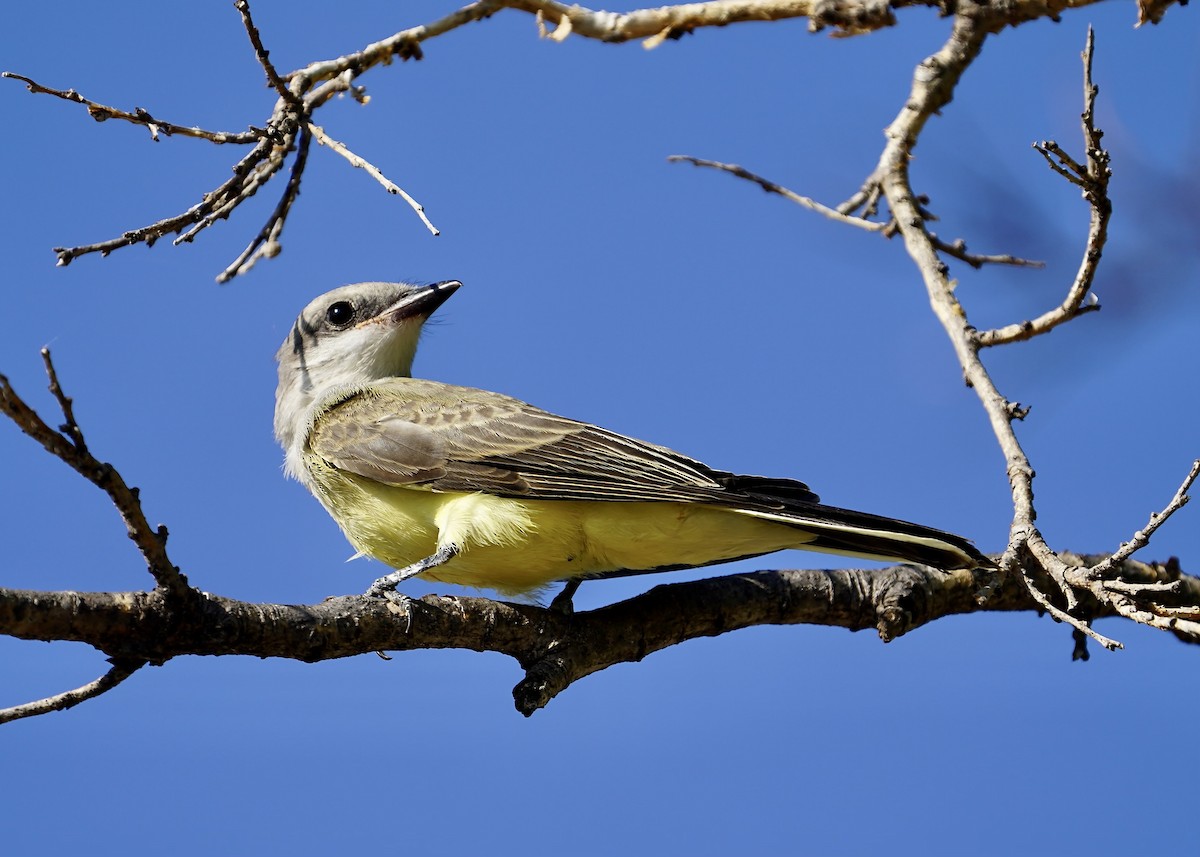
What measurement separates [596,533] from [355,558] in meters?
1.48

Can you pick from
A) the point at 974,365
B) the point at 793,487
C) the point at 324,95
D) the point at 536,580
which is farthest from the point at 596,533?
the point at 324,95

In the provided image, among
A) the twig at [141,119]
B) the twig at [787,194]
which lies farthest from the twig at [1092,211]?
the twig at [141,119]

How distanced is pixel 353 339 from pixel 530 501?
2.54 metres

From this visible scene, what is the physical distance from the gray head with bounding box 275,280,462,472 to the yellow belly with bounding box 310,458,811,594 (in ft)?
5.83

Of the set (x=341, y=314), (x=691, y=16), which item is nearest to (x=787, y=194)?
(x=691, y=16)

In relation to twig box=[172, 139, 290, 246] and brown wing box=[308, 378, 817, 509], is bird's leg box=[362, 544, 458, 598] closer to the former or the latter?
brown wing box=[308, 378, 817, 509]

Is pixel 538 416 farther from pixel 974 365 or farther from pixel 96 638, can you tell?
pixel 96 638

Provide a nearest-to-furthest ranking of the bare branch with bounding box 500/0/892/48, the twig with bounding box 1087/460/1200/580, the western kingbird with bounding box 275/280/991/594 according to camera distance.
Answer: the twig with bounding box 1087/460/1200/580 < the bare branch with bounding box 500/0/892/48 < the western kingbird with bounding box 275/280/991/594

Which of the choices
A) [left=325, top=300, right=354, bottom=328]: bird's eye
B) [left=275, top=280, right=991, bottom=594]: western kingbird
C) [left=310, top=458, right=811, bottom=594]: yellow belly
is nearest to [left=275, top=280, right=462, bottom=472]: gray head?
[left=325, top=300, right=354, bottom=328]: bird's eye


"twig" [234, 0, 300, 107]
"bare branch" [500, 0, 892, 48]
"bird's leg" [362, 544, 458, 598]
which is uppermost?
"bare branch" [500, 0, 892, 48]

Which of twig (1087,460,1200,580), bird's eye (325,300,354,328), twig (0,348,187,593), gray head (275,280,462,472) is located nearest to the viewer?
twig (0,348,187,593)

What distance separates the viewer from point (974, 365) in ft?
18.3

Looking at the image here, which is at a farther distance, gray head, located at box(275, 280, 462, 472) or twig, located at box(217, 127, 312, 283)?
gray head, located at box(275, 280, 462, 472)

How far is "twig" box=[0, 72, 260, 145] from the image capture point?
5012 millimetres
